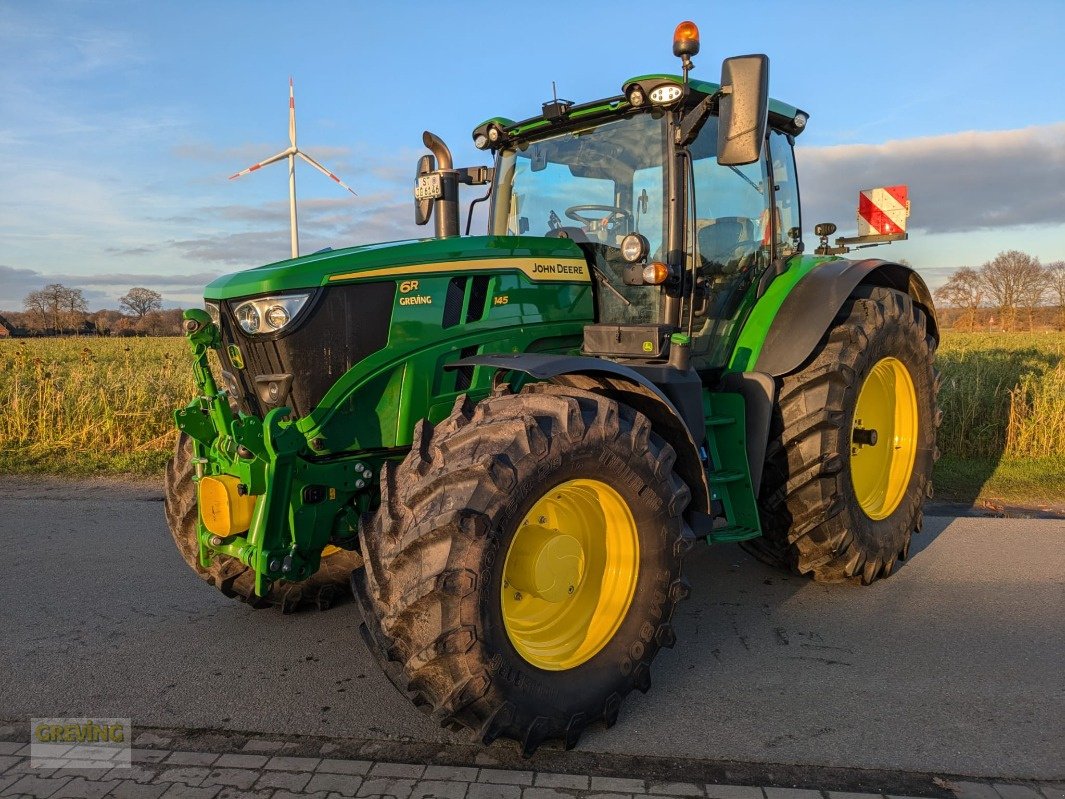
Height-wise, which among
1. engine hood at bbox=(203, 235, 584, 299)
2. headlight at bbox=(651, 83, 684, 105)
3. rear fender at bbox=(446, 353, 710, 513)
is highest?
headlight at bbox=(651, 83, 684, 105)

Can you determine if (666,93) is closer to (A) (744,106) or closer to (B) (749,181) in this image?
(A) (744,106)

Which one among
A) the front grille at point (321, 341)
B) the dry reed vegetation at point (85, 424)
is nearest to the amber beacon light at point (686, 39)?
the front grille at point (321, 341)

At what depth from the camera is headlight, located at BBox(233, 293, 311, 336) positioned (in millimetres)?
3301

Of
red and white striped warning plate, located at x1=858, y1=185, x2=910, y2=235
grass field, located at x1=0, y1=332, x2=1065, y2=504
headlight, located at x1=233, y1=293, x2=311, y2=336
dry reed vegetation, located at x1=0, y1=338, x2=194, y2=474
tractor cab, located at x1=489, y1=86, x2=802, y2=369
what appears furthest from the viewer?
dry reed vegetation, located at x1=0, y1=338, x2=194, y2=474

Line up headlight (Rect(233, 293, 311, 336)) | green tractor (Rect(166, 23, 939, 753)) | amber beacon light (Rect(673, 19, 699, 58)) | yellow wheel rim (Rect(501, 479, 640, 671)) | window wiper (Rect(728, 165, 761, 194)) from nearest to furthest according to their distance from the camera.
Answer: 1. green tractor (Rect(166, 23, 939, 753))
2. yellow wheel rim (Rect(501, 479, 640, 671))
3. headlight (Rect(233, 293, 311, 336))
4. amber beacon light (Rect(673, 19, 699, 58))
5. window wiper (Rect(728, 165, 761, 194))

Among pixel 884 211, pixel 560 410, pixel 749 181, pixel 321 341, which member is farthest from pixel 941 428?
pixel 321 341

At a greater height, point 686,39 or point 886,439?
point 686,39

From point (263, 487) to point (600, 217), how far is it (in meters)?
2.24

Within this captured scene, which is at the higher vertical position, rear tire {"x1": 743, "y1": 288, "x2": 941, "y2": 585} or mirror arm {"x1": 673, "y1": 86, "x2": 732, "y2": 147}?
mirror arm {"x1": 673, "y1": 86, "x2": 732, "y2": 147}

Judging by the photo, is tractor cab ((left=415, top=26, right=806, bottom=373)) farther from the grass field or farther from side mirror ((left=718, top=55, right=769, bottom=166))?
the grass field

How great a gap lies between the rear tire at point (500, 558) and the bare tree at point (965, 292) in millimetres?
30871

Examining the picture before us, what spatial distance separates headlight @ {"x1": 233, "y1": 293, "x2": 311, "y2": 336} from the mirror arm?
1.98 meters

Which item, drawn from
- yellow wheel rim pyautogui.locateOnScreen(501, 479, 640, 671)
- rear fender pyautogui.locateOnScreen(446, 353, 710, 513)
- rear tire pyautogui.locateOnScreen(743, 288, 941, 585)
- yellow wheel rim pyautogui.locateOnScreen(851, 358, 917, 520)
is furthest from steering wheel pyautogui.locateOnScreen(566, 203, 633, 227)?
yellow wheel rim pyautogui.locateOnScreen(851, 358, 917, 520)

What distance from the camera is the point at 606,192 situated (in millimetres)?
4312
